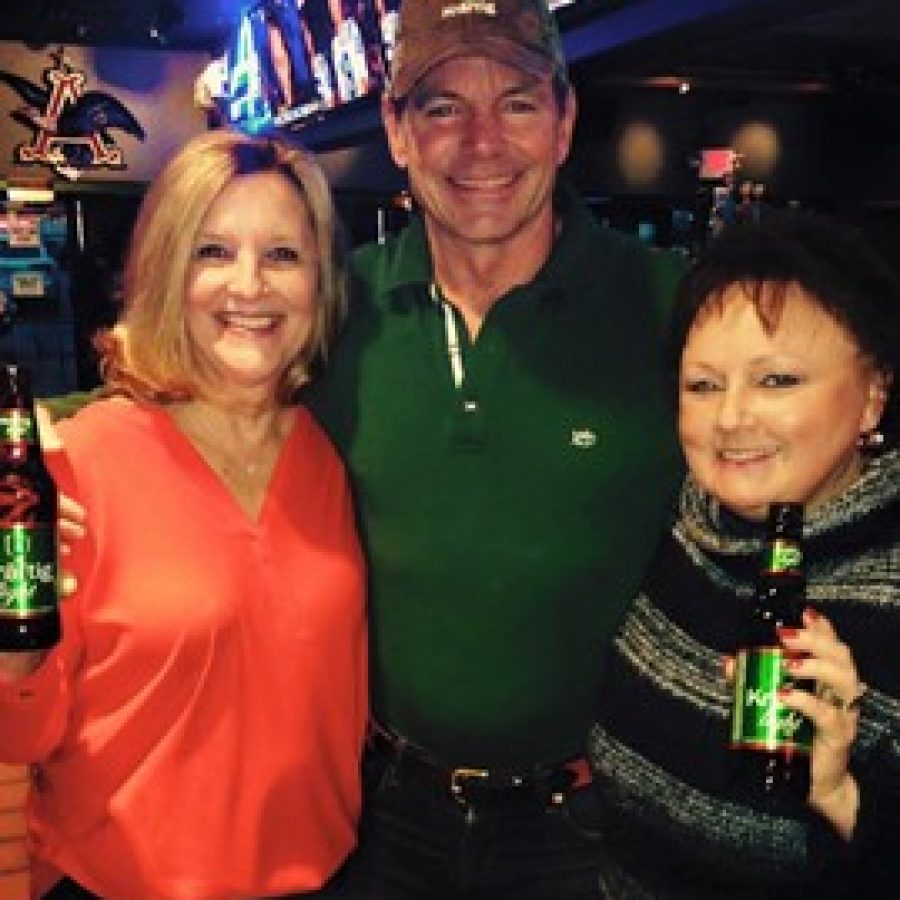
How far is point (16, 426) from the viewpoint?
6.68 ft

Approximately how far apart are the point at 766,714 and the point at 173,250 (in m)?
1.35

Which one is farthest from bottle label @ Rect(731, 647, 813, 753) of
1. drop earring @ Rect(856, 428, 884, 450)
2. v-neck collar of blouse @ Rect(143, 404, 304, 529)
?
v-neck collar of blouse @ Rect(143, 404, 304, 529)

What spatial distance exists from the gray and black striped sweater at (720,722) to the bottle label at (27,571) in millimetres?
939

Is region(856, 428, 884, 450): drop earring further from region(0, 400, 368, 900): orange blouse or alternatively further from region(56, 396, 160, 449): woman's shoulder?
region(56, 396, 160, 449): woman's shoulder

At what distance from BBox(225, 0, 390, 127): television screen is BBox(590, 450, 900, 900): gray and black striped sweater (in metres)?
4.70

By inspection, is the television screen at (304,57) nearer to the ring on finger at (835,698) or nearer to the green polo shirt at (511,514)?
the green polo shirt at (511,514)

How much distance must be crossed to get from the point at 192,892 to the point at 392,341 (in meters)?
1.11

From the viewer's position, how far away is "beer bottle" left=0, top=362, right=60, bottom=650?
1.94 metres

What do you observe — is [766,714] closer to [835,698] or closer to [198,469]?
[835,698]

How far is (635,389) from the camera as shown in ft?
7.81

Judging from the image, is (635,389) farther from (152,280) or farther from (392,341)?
(152,280)

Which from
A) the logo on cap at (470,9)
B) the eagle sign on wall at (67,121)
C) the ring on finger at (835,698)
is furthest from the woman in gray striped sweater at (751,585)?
the eagle sign on wall at (67,121)

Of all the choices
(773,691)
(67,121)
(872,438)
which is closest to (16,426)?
(773,691)

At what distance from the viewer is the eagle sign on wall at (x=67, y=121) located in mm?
9984
